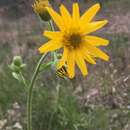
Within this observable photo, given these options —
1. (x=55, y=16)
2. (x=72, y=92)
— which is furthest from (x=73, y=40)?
(x=72, y=92)

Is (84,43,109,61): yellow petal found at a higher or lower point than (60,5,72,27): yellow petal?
lower

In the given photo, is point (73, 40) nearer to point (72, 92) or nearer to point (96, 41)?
point (96, 41)

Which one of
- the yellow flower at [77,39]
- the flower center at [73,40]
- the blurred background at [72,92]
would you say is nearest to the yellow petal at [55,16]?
the yellow flower at [77,39]

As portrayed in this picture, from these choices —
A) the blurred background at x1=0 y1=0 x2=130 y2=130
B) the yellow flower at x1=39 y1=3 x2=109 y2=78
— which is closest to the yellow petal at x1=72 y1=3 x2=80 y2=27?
the yellow flower at x1=39 y1=3 x2=109 y2=78

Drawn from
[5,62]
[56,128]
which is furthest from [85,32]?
[5,62]

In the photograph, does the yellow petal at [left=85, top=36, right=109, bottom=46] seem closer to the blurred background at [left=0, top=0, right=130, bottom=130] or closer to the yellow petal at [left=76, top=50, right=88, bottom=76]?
the yellow petal at [left=76, top=50, right=88, bottom=76]

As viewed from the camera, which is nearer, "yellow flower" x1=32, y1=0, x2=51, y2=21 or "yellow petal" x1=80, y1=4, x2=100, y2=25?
"yellow petal" x1=80, y1=4, x2=100, y2=25
